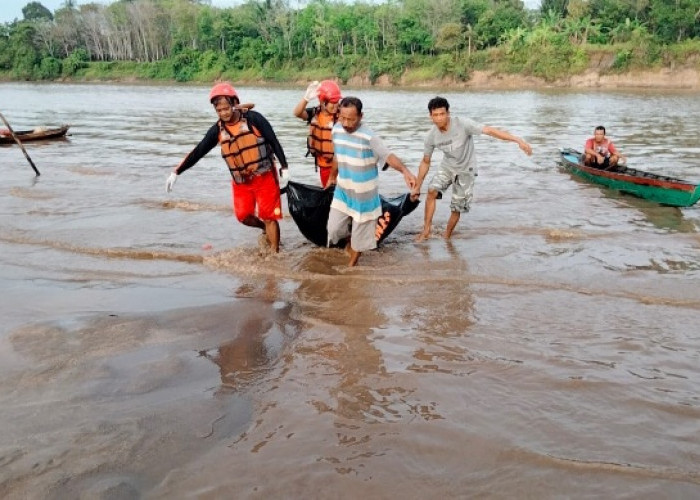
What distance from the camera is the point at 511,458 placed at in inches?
116

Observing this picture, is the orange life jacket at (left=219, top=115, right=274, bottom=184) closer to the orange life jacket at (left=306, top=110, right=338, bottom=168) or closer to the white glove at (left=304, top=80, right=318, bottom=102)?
the white glove at (left=304, top=80, right=318, bottom=102)

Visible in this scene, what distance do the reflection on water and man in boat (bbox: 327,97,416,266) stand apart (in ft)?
1.47

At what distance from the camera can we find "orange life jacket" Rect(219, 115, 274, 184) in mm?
5996

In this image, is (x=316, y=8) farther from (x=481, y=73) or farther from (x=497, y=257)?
(x=497, y=257)

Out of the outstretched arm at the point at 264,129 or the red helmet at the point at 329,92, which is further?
the red helmet at the point at 329,92

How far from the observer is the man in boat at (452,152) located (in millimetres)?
6492

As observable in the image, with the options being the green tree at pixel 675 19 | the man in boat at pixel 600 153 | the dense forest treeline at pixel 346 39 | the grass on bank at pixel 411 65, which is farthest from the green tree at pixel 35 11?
the man in boat at pixel 600 153

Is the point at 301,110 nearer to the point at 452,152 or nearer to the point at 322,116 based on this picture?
the point at 322,116

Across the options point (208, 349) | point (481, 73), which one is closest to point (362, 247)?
point (208, 349)

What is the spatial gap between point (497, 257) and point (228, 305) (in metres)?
3.03

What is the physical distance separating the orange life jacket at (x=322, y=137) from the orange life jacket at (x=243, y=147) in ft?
3.05

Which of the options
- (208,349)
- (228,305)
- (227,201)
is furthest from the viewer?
(227,201)

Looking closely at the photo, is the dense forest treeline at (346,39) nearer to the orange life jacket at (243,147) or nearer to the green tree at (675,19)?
the green tree at (675,19)

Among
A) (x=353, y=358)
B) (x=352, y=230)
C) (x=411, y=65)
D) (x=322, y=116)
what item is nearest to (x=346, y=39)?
(x=411, y=65)
